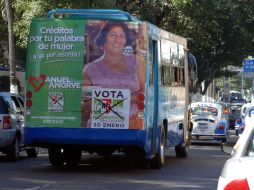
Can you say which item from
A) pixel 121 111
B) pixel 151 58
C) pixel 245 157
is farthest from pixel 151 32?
pixel 245 157

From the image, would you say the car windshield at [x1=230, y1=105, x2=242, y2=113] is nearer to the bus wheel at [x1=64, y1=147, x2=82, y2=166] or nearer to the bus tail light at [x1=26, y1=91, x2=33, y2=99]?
the bus wheel at [x1=64, y1=147, x2=82, y2=166]

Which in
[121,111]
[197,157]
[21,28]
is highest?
[21,28]

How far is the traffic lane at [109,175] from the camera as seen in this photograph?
14.3 metres

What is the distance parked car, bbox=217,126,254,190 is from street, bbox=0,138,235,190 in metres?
6.81

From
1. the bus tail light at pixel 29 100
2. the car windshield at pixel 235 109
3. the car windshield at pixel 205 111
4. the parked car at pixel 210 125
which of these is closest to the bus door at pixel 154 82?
the bus tail light at pixel 29 100

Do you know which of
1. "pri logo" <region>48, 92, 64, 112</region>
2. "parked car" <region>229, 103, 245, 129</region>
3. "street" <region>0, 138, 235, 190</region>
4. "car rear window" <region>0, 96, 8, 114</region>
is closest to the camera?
"street" <region>0, 138, 235, 190</region>

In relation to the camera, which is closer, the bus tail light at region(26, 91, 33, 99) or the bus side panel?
the bus side panel

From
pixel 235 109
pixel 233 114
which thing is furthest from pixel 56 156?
pixel 235 109

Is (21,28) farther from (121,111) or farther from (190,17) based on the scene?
(121,111)

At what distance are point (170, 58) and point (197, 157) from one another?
4.59 m

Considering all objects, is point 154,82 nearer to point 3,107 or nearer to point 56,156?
point 56,156

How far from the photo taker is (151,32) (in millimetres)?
16562

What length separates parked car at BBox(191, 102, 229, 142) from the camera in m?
29.0

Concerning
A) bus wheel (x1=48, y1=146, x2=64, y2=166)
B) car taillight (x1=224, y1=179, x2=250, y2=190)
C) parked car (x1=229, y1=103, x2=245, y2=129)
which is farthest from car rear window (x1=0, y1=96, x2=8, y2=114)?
parked car (x1=229, y1=103, x2=245, y2=129)
